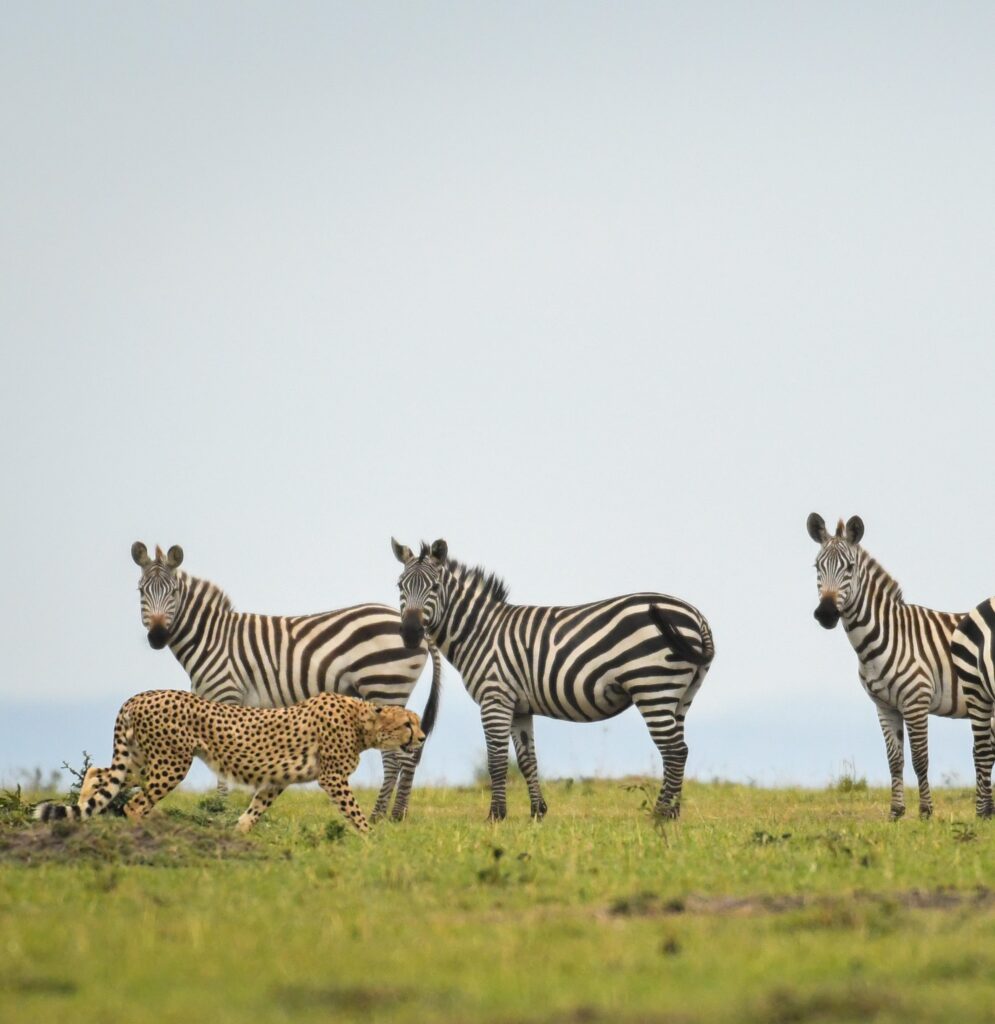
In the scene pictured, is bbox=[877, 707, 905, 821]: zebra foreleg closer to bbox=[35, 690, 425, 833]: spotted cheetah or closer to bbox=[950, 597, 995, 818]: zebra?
bbox=[950, 597, 995, 818]: zebra

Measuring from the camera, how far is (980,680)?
674 inches

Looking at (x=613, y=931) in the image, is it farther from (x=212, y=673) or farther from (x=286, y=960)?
(x=212, y=673)

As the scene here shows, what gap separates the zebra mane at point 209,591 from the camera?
18266 mm

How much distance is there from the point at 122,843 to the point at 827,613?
29.2 ft

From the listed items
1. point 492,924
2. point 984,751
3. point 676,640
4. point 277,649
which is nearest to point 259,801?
→ point 277,649

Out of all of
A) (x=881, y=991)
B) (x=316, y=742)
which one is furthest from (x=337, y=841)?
(x=881, y=991)

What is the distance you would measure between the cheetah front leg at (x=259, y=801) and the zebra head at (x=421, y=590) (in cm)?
375

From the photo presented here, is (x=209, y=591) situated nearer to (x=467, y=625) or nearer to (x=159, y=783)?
(x=467, y=625)

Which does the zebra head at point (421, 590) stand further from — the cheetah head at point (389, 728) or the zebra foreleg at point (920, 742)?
the zebra foreleg at point (920, 742)

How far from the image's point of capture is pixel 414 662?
17.6 metres

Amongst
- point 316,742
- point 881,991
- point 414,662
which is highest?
point 414,662

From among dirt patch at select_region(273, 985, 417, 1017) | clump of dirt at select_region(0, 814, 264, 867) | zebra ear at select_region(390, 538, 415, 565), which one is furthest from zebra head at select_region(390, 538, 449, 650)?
dirt patch at select_region(273, 985, 417, 1017)

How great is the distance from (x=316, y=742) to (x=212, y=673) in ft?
14.2

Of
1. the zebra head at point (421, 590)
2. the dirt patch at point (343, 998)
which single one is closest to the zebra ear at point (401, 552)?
the zebra head at point (421, 590)
